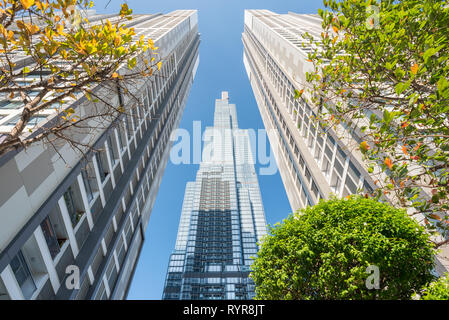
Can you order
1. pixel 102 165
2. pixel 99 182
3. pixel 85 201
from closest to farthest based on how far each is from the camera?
pixel 85 201, pixel 99 182, pixel 102 165

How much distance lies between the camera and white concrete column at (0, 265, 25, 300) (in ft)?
23.4

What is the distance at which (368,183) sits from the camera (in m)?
12.0

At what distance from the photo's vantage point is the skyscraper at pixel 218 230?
7312 centimetres

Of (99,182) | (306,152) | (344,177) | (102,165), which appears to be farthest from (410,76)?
(306,152)

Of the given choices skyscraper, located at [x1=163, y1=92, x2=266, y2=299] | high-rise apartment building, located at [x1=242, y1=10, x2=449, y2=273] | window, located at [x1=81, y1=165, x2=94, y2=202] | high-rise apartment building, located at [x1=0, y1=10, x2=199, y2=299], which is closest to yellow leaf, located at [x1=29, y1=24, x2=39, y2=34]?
high-rise apartment building, located at [x1=0, y1=10, x2=199, y2=299]

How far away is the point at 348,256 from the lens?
633cm

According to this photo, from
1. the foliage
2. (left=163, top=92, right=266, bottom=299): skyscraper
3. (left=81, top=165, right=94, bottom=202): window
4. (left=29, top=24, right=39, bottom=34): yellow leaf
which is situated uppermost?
(left=29, top=24, right=39, bottom=34): yellow leaf

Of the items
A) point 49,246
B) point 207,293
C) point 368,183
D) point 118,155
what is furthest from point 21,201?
point 207,293

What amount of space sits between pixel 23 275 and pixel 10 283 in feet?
2.98

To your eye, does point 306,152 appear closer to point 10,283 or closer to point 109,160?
point 109,160

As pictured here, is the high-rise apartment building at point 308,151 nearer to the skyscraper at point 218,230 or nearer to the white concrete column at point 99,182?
the white concrete column at point 99,182

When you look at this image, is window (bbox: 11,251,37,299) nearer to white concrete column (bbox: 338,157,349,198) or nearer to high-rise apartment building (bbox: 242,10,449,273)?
high-rise apartment building (bbox: 242,10,449,273)

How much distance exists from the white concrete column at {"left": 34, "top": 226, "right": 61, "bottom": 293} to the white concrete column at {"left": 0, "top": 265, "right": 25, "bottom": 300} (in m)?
1.21

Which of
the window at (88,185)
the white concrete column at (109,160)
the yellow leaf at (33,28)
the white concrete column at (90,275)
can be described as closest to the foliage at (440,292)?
the yellow leaf at (33,28)
